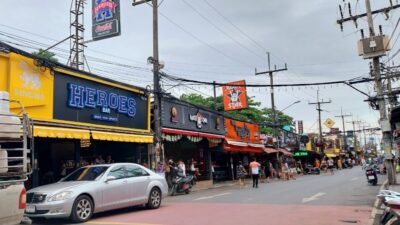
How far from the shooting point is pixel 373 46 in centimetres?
2356

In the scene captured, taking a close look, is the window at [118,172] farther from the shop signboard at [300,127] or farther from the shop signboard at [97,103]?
the shop signboard at [300,127]

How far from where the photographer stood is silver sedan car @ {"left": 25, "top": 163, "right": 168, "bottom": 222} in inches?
428

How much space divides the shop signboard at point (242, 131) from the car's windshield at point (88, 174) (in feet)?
60.3

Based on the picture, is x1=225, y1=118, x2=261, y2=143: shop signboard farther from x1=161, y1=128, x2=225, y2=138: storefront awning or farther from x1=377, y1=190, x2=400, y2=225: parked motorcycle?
x1=377, y1=190, x2=400, y2=225: parked motorcycle

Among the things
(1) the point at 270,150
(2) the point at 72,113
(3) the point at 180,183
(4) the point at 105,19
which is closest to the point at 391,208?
(2) the point at 72,113

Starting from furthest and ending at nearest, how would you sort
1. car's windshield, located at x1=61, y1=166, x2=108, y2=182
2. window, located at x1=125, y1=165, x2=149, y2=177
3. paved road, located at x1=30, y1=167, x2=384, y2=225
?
window, located at x1=125, y1=165, x2=149, y2=177, car's windshield, located at x1=61, y1=166, x2=108, y2=182, paved road, located at x1=30, y1=167, x2=384, y2=225

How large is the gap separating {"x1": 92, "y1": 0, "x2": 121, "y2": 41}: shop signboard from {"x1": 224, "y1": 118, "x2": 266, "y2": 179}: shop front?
11958 millimetres

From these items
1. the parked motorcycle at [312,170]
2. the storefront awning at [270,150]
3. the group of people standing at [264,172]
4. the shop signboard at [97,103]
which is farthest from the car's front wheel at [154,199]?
the parked motorcycle at [312,170]

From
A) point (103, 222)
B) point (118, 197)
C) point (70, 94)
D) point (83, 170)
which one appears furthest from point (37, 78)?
point (103, 222)

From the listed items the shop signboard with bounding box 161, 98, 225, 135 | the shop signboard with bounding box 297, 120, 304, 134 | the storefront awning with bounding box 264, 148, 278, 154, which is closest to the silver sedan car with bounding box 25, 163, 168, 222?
the shop signboard with bounding box 161, 98, 225, 135

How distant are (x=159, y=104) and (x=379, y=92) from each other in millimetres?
11475

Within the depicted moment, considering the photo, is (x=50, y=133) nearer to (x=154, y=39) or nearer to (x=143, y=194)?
(x=143, y=194)

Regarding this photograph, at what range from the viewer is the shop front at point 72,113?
14570 millimetres

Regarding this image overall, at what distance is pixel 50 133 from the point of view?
48.2ft
